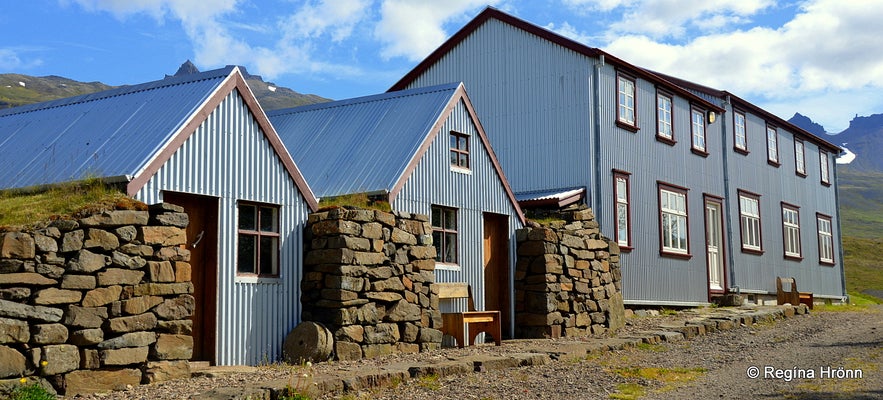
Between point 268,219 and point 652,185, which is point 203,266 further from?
point 652,185

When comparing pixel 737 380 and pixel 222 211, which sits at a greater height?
pixel 222 211

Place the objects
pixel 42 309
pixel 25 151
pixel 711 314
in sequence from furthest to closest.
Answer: pixel 711 314 → pixel 25 151 → pixel 42 309

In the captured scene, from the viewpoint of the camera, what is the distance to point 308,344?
14.2 m

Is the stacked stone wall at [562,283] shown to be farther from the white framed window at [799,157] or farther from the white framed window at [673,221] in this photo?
the white framed window at [799,157]

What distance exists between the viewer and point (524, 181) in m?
25.3

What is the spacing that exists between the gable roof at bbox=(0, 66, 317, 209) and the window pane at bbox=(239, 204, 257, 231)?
102 centimetres

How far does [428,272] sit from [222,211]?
4318mm

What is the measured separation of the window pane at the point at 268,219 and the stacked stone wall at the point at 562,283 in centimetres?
686

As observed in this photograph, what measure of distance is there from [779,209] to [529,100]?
13992 millimetres

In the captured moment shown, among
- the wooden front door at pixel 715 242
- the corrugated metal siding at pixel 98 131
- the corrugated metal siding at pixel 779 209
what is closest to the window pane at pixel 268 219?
the corrugated metal siding at pixel 98 131

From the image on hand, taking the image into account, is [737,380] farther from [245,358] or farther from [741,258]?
[741,258]

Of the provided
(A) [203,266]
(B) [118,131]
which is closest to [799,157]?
(A) [203,266]

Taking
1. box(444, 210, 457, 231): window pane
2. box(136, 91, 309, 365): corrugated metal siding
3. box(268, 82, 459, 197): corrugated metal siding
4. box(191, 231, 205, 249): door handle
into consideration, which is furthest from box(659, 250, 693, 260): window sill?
box(191, 231, 205, 249): door handle

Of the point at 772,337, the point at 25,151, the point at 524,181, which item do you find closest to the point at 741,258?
the point at 524,181
